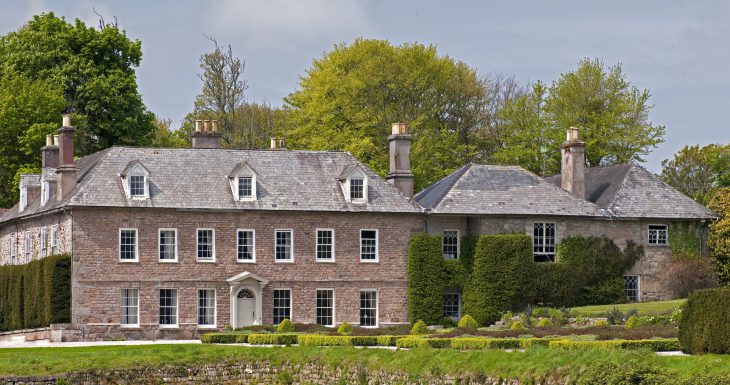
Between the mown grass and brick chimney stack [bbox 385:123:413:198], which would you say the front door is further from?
the mown grass

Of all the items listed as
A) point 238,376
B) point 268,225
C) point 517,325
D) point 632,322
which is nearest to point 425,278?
point 268,225

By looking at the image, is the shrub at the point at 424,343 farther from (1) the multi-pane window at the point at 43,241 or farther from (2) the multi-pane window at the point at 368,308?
(1) the multi-pane window at the point at 43,241

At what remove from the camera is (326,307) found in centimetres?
6300

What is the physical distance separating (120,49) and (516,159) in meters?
23.5

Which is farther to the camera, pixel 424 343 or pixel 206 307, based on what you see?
pixel 206 307

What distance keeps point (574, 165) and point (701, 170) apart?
24643 millimetres

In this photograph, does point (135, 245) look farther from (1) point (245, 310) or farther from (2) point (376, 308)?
(2) point (376, 308)

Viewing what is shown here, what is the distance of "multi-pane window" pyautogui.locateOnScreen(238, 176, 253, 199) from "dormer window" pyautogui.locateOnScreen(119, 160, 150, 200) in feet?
12.8

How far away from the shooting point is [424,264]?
63.9 metres

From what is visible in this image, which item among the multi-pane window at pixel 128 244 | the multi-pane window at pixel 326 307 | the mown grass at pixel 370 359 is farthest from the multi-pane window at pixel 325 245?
the mown grass at pixel 370 359

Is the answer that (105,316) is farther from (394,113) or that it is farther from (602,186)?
(394,113)

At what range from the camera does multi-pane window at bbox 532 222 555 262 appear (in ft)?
216

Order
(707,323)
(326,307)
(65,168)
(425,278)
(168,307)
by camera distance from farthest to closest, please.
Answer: (425,278), (326,307), (65,168), (168,307), (707,323)

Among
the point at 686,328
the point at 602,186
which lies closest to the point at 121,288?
the point at 602,186
